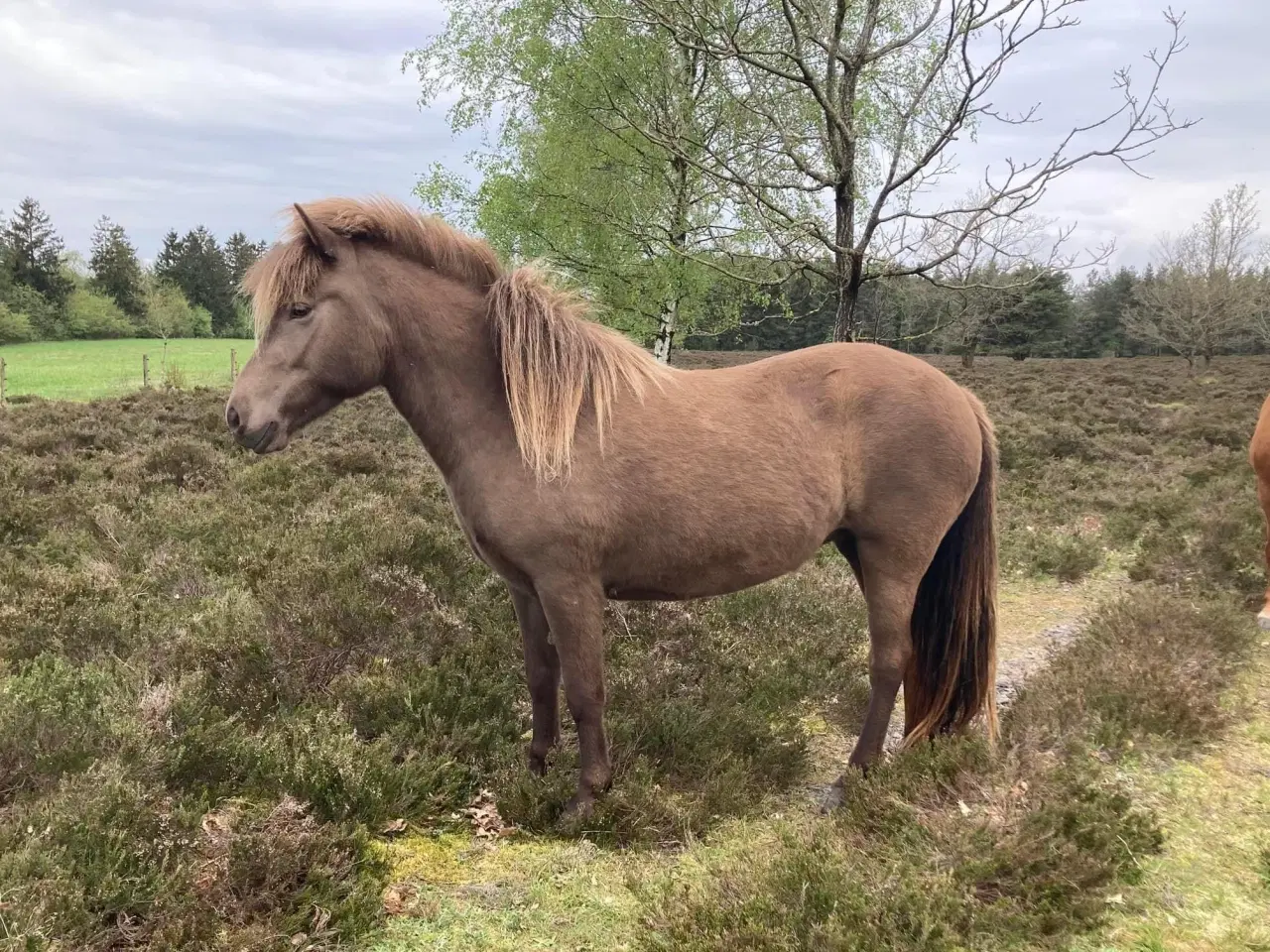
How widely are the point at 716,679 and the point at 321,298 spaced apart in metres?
2.88

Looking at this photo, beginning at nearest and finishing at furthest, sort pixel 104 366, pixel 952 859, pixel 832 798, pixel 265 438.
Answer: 1. pixel 952 859
2. pixel 265 438
3. pixel 832 798
4. pixel 104 366

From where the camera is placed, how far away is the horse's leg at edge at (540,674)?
3.14 meters

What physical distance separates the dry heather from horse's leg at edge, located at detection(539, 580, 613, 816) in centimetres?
11

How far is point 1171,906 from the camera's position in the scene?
2.31 metres

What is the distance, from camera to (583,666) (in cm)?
286

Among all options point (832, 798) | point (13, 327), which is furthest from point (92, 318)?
point (832, 798)

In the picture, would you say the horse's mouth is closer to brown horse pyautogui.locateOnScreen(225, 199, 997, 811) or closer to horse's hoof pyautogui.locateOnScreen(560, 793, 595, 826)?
brown horse pyautogui.locateOnScreen(225, 199, 997, 811)

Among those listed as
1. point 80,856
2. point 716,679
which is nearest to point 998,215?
point 716,679

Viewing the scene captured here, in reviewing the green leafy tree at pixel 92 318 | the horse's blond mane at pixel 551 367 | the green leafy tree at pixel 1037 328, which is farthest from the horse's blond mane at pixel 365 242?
the green leafy tree at pixel 92 318

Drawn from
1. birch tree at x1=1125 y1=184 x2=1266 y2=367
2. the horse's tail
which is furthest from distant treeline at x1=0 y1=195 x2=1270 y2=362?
the horse's tail

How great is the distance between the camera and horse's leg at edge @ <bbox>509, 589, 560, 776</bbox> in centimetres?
314

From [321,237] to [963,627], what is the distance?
10.3 ft

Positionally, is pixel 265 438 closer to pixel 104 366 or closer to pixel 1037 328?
pixel 104 366

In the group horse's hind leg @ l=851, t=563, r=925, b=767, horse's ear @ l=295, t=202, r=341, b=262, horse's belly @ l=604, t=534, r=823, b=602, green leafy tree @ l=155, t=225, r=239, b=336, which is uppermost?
green leafy tree @ l=155, t=225, r=239, b=336
